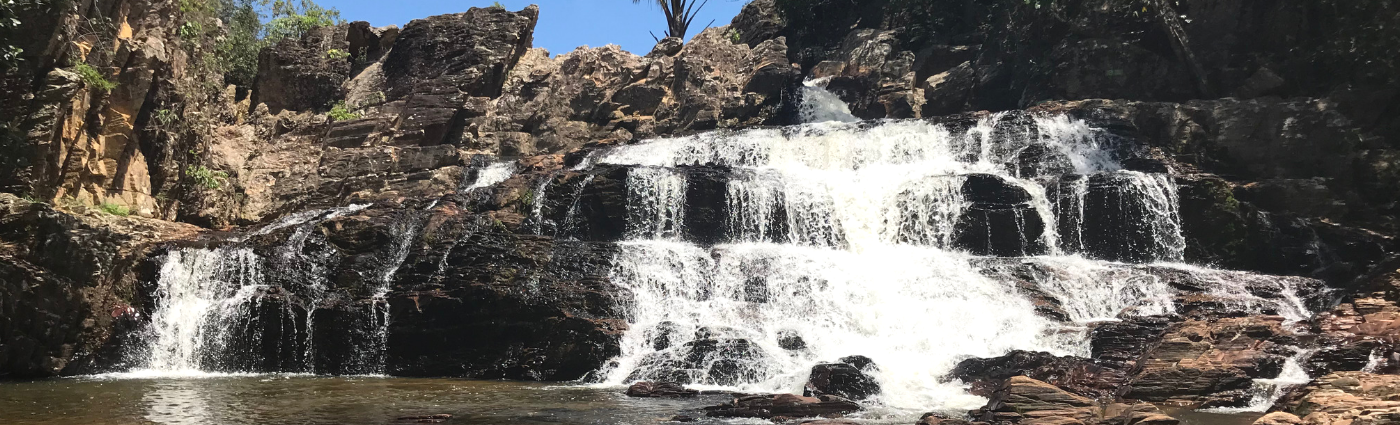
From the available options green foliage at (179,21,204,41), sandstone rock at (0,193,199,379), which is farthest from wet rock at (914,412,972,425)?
green foliage at (179,21,204,41)

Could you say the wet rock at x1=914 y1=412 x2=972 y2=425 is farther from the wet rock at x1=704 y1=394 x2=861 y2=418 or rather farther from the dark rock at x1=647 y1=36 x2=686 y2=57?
the dark rock at x1=647 y1=36 x2=686 y2=57

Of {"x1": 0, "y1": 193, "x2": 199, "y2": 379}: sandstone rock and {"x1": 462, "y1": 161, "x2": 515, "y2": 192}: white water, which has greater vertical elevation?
{"x1": 462, "y1": 161, "x2": 515, "y2": 192}: white water

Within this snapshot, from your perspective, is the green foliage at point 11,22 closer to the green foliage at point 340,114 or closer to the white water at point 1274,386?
the green foliage at point 340,114

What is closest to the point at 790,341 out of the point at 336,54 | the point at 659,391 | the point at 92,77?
the point at 659,391

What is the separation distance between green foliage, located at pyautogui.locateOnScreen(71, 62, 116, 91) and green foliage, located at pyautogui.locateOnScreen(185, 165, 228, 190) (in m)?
4.75

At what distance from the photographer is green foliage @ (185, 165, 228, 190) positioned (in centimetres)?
2688

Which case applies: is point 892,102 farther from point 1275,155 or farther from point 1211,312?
point 1211,312

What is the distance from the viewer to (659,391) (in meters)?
15.7

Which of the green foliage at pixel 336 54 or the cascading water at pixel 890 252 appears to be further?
the green foliage at pixel 336 54

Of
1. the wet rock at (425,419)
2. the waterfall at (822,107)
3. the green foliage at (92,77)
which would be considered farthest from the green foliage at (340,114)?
the wet rock at (425,419)

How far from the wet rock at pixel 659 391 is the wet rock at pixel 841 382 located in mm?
1805

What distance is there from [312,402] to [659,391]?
4.96 metres

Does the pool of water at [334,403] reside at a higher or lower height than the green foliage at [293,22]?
lower

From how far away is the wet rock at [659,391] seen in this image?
1559 centimetres
